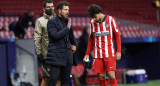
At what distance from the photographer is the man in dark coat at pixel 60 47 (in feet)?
Result: 20.8

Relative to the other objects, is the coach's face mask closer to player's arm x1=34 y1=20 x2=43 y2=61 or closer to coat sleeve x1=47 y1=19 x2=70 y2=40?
player's arm x1=34 y1=20 x2=43 y2=61

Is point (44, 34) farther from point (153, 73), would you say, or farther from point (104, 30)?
point (153, 73)

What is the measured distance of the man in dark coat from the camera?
250 inches

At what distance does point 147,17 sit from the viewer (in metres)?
18.4

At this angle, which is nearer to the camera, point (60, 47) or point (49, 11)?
point (60, 47)

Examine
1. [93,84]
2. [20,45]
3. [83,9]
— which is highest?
[83,9]

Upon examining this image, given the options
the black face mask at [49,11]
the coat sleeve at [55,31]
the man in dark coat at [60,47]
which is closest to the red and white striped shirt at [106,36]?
the black face mask at [49,11]

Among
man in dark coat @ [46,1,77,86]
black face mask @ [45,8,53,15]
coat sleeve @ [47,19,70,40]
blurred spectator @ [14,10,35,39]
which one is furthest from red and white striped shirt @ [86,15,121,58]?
blurred spectator @ [14,10,35,39]

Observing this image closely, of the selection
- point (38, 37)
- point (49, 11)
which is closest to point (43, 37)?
point (38, 37)

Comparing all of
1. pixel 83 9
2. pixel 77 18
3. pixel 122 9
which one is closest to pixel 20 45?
pixel 77 18

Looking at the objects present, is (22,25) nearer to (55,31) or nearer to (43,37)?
(43,37)

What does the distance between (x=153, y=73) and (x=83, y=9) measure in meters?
4.27

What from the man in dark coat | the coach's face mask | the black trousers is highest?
the coach's face mask

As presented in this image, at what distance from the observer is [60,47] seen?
642 cm
